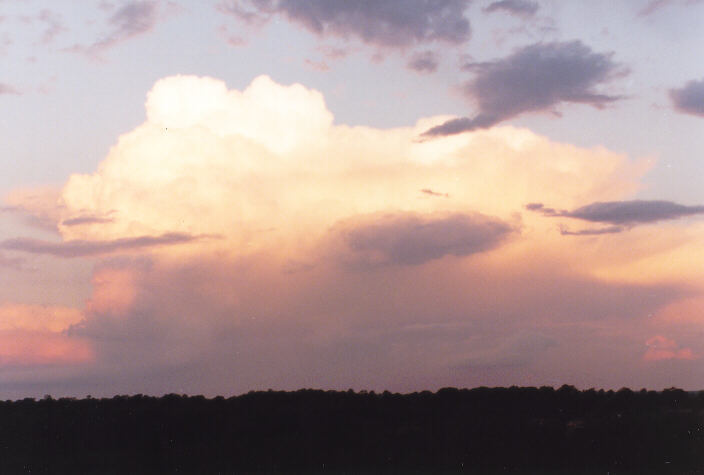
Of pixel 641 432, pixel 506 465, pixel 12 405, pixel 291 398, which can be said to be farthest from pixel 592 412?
pixel 12 405

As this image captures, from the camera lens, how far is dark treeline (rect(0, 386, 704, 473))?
44906 mm

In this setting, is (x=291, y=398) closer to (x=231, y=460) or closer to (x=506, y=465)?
(x=231, y=460)

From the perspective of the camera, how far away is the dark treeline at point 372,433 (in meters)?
44.9

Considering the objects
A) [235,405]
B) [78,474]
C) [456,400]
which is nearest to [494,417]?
[456,400]

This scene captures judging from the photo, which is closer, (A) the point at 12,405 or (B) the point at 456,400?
(B) the point at 456,400

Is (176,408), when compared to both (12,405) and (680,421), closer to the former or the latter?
(12,405)

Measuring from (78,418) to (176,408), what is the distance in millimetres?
7023

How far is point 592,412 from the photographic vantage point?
47.0m

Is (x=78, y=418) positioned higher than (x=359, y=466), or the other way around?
(x=78, y=418)

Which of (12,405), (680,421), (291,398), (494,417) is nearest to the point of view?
(680,421)

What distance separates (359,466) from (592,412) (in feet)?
43.7

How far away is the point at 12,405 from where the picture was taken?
5834cm

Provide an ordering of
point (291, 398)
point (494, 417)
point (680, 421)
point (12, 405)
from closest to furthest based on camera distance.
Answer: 1. point (680, 421)
2. point (494, 417)
3. point (291, 398)
4. point (12, 405)

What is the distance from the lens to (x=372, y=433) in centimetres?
4925
